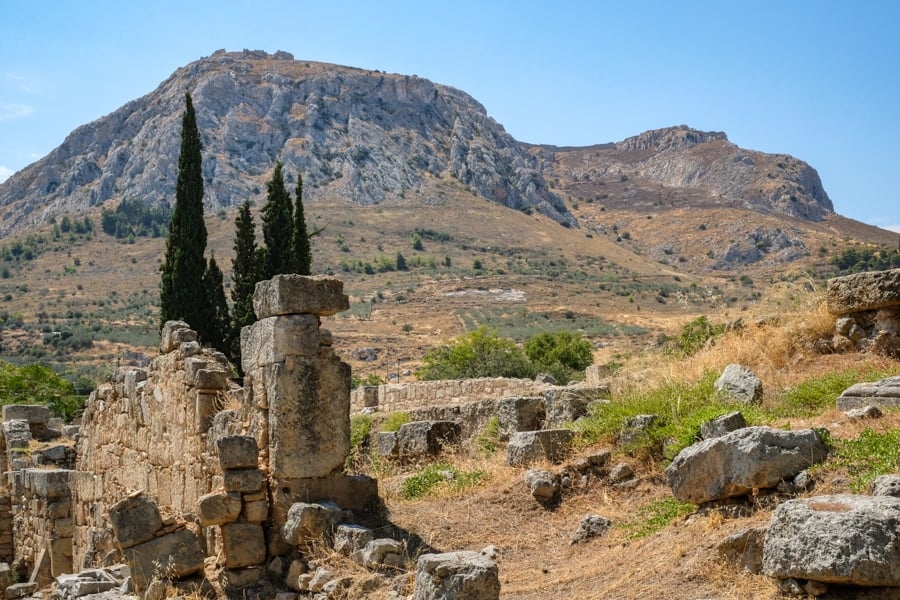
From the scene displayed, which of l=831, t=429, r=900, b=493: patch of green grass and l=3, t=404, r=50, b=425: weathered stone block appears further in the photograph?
l=3, t=404, r=50, b=425: weathered stone block

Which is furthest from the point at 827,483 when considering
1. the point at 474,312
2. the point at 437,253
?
the point at 437,253

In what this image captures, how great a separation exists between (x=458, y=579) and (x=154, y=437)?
621cm

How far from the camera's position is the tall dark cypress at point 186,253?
2414cm

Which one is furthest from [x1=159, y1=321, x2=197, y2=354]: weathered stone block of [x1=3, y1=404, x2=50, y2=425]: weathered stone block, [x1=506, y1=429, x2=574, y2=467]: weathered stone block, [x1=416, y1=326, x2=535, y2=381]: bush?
[x1=416, y1=326, x2=535, y2=381]: bush

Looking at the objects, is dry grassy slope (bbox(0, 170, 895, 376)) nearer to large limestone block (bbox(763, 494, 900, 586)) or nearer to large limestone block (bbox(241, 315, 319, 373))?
large limestone block (bbox(241, 315, 319, 373))

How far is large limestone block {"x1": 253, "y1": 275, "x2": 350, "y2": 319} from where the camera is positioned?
8570 mm

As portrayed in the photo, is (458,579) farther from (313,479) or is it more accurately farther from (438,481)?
(438,481)

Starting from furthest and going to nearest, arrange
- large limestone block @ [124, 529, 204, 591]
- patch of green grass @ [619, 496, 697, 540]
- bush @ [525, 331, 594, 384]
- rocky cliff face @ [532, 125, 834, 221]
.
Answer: rocky cliff face @ [532, 125, 834, 221]
bush @ [525, 331, 594, 384]
large limestone block @ [124, 529, 204, 591]
patch of green grass @ [619, 496, 697, 540]

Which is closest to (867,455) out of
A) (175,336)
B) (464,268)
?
(175,336)

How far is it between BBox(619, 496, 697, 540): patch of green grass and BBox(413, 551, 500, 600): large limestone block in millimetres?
1798

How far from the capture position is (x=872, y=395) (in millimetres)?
8531

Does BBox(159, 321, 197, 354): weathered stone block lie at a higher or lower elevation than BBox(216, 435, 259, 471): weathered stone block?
higher

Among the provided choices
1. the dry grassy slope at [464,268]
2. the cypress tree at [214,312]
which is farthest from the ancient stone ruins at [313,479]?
the dry grassy slope at [464,268]

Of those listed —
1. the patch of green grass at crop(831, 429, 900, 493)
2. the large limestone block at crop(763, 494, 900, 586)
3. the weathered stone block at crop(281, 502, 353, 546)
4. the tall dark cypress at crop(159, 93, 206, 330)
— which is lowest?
the weathered stone block at crop(281, 502, 353, 546)
